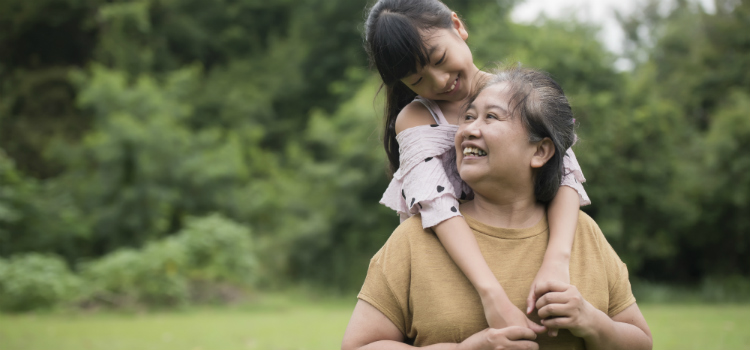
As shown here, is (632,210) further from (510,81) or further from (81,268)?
(510,81)

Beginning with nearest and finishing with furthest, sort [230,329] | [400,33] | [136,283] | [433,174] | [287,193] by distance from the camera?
[433,174], [400,33], [230,329], [136,283], [287,193]

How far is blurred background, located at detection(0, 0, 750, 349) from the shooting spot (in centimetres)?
1259

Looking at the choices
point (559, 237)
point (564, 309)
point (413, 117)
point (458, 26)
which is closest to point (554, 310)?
point (564, 309)

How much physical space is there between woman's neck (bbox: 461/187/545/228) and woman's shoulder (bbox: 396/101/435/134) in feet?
1.37

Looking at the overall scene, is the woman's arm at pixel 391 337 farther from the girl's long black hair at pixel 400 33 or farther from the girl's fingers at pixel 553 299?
the girl's long black hair at pixel 400 33

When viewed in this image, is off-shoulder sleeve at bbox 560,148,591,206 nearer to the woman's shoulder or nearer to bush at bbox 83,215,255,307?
the woman's shoulder

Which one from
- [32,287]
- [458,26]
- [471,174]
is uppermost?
[32,287]

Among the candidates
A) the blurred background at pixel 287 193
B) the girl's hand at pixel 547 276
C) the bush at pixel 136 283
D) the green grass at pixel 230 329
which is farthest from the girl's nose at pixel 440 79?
the bush at pixel 136 283

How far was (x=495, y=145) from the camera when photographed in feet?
6.26

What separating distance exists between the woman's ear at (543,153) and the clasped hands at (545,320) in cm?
39

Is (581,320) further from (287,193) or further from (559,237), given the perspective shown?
(287,193)

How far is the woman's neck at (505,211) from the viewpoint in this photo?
202 centimetres

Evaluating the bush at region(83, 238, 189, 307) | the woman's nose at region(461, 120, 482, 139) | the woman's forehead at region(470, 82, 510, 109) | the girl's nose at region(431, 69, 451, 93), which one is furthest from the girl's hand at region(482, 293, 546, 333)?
the bush at region(83, 238, 189, 307)

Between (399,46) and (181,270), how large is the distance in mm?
11818
